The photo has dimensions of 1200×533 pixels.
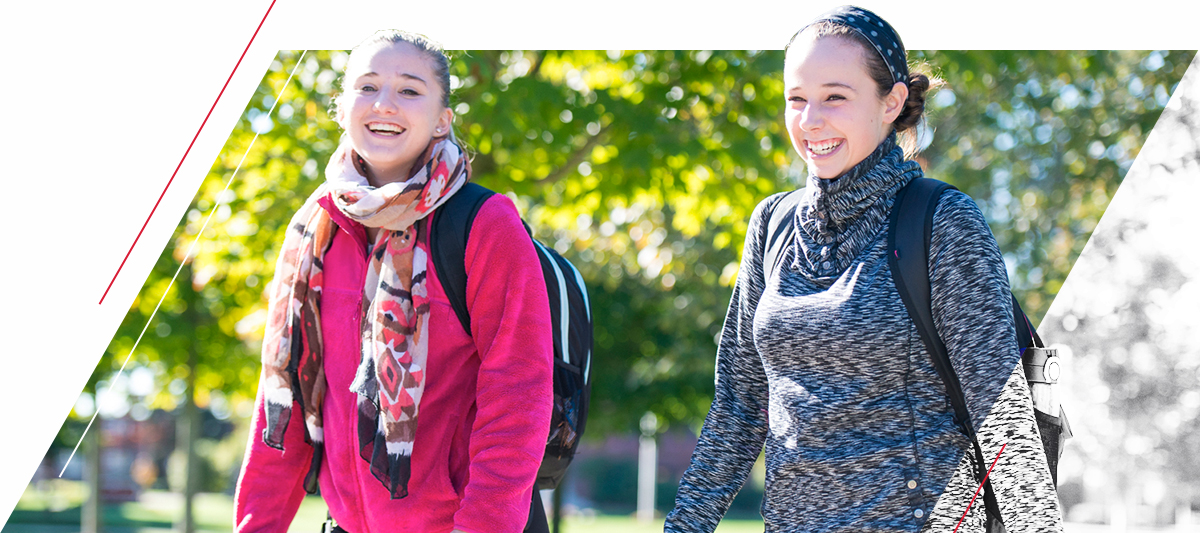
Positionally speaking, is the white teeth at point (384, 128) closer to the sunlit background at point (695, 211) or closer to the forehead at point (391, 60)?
the forehead at point (391, 60)

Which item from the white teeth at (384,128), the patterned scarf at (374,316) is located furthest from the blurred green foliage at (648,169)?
the white teeth at (384,128)

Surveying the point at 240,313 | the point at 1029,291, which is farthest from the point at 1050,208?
the point at 240,313

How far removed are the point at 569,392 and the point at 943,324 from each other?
0.84 m

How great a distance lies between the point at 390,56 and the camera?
2.29 m

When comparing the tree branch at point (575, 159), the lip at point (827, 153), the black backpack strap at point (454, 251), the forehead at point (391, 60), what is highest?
the tree branch at point (575, 159)

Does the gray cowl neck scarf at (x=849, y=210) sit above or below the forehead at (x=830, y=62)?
below

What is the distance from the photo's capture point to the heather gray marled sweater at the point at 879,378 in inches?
70.6

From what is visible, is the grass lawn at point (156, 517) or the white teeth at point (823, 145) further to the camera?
the grass lawn at point (156, 517)

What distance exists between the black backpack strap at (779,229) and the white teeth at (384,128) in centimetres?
88

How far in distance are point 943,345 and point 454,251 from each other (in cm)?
104

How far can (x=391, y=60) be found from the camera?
2.29 meters

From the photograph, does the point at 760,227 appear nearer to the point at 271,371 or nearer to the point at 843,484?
the point at 843,484

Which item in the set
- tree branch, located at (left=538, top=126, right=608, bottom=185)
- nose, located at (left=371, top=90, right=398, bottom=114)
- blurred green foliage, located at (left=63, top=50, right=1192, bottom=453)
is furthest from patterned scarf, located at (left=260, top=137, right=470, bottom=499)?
tree branch, located at (left=538, top=126, right=608, bottom=185)

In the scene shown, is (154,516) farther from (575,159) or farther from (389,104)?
(389,104)
